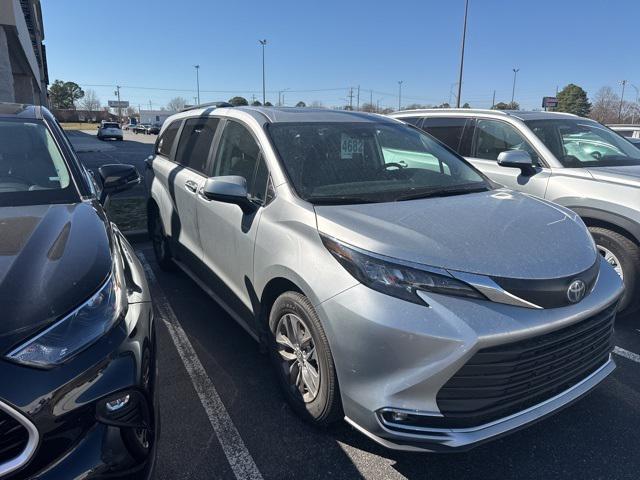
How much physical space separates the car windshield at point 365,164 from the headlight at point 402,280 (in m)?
0.70

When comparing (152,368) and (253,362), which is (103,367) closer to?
(152,368)

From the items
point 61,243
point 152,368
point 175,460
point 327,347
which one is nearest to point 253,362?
point 175,460

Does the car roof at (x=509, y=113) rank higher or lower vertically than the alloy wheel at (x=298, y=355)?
higher

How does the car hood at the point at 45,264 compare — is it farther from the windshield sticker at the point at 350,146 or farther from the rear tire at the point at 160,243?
the rear tire at the point at 160,243

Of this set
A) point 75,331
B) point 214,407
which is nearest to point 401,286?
point 75,331

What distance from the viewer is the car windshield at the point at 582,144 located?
5.02 meters

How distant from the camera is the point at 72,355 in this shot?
1.64 m

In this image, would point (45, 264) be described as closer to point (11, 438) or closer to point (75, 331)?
point (75, 331)

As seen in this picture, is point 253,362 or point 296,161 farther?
point 253,362

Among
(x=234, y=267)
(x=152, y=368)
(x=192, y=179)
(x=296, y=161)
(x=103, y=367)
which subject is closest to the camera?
(x=103, y=367)

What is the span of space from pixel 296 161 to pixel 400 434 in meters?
1.80

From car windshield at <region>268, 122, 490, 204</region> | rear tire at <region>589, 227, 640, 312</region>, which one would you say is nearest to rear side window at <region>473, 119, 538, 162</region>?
rear tire at <region>589, 227, 640, 312</region>

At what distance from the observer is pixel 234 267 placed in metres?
3.36

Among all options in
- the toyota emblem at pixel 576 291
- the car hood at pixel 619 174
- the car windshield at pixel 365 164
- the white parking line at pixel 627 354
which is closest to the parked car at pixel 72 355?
the car windshield at pixel 365 164
